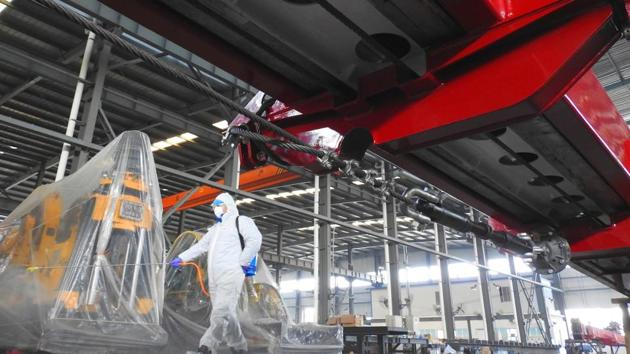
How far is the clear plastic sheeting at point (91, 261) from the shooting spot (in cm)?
248

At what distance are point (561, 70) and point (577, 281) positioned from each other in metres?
28.5

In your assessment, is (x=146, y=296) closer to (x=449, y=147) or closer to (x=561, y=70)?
(x=449, y=147)

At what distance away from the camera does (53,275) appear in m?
2.70

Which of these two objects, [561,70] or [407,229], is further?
[407,229]

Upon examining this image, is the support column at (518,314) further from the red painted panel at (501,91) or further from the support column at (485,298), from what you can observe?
the red painted panel at (501,91)

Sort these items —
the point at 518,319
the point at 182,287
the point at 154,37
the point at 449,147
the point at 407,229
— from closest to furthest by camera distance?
1. the point at 449,147
2. the point at 182,287
3. the point at 154,37
4. the point at 518,319
5. the point at 407,229

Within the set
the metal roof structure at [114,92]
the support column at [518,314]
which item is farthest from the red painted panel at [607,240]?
the support column at [518,314]

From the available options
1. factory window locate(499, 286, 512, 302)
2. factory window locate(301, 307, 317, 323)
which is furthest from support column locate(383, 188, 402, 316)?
factory window locate(301, 307, 317, 323)

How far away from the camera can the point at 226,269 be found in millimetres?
3664

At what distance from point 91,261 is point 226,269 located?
116 centimetres

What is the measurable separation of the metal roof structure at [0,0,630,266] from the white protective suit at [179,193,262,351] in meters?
2.15

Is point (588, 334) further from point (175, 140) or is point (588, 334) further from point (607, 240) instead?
point (175, 140)

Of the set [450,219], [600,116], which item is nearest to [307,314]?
[450,219]

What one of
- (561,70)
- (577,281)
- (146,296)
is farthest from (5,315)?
(577,281)
